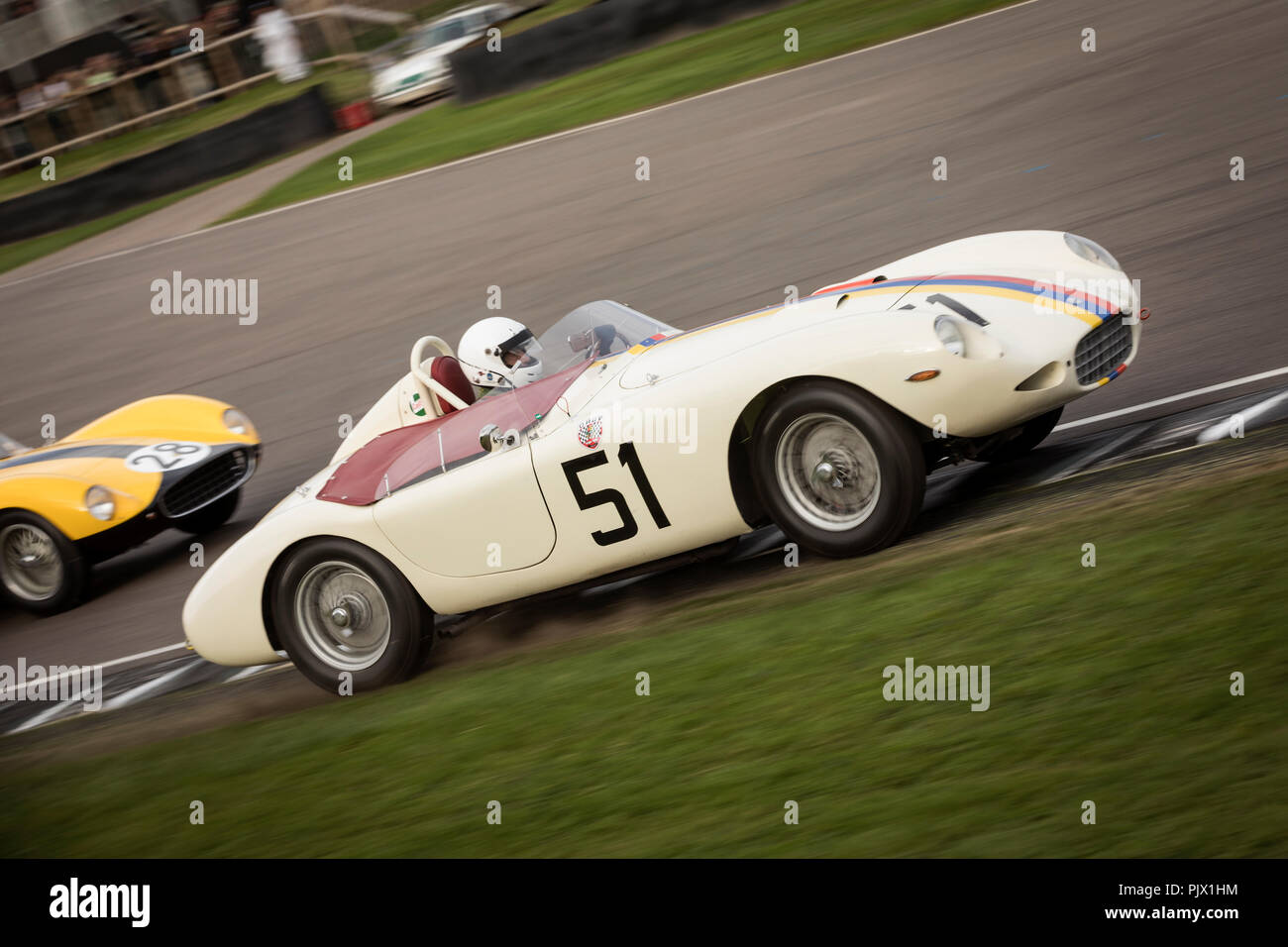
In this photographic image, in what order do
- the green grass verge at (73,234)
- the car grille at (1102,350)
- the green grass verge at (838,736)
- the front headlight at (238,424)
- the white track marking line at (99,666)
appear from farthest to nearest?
the green grass verge at (73,234) → the front headlight at (238,424) → the white track marking line at (99,666) → the car grille at (1102,350) → the green grass verge at (838,736)

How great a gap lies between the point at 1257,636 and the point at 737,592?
2419 mm

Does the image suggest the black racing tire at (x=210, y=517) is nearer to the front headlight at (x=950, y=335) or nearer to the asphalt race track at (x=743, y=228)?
the asphalt race track at (x=743, y=228)

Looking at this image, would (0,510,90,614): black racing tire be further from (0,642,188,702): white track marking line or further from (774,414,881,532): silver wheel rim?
(774,414,881,532): silver wheel rim

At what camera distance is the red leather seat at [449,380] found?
6.73 meters

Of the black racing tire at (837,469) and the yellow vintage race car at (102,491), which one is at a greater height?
the yellow vintage race car at (102,491)

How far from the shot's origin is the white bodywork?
73.7 ft

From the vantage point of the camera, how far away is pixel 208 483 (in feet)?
30.8

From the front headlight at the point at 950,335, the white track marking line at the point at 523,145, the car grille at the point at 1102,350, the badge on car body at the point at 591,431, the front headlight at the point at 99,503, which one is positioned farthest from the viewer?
the white track marking line at the point at 523,145

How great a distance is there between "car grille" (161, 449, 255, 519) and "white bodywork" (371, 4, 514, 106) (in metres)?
13.2

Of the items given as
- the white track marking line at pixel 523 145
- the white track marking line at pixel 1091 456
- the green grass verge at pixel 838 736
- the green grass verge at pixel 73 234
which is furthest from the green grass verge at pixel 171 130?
the green grass verge at pixel 838 736

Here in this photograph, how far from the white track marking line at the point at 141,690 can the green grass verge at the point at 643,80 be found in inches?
438

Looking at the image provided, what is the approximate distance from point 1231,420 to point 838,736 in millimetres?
2887

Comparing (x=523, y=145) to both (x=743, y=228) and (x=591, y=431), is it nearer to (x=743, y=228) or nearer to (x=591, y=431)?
(x=743, y=228)
